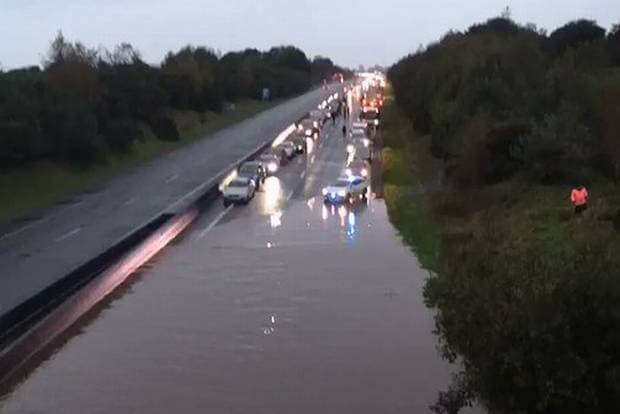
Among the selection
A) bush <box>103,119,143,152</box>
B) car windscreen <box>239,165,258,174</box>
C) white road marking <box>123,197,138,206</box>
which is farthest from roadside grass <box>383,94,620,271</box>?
bush <box>103,119,143,152</box>

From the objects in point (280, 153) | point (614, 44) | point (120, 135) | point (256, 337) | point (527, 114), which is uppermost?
point (614, 44)

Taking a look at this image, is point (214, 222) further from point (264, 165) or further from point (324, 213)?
point (264, 165)

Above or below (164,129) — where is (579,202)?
above

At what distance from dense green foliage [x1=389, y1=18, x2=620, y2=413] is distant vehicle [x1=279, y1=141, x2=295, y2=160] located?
8.13m

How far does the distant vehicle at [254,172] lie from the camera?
4650cm

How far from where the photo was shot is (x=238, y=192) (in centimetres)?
4203

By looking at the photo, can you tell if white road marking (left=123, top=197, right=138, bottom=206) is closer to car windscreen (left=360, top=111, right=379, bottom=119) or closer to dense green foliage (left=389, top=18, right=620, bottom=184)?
dense green foliage (left=389, top=18, right=620, bottom=184)

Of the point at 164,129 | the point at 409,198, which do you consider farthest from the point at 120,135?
the point at 409,198

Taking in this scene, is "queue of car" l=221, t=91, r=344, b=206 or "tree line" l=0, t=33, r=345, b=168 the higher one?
"tree line" l=0, t=33, r=345, b=168

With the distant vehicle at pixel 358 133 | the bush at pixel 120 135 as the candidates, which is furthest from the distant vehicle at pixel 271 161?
the distant vehicle at pixel 358 133

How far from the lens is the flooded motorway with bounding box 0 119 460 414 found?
17.6 m

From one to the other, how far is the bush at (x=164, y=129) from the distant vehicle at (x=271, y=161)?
13.5m

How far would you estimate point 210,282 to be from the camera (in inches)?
1059

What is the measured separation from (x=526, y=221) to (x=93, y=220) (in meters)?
16.1
